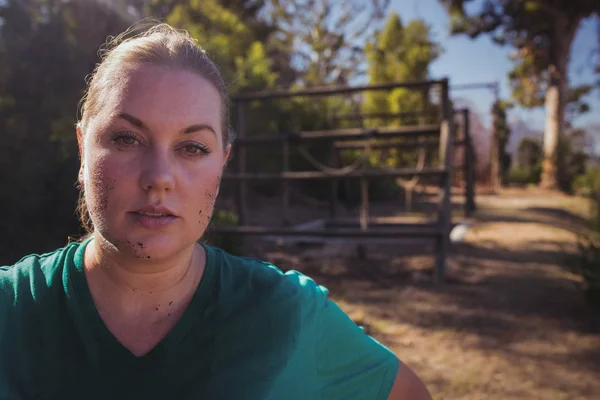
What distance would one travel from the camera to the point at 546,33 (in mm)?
18234

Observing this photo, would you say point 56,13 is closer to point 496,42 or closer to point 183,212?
point 183,212

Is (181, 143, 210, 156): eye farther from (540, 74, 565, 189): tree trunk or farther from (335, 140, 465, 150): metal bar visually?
(540, 74, 565, 189): tree trunk

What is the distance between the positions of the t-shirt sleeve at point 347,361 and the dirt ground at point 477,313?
59.4 inches

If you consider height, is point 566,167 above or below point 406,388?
above

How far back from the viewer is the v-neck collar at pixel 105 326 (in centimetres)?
99

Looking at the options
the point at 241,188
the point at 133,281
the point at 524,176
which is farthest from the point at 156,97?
the point at 524,176

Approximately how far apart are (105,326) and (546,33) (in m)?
20.4

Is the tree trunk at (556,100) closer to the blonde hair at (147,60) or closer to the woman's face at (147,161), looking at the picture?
the blonde hair at (147,60)

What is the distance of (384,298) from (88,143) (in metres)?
3.55

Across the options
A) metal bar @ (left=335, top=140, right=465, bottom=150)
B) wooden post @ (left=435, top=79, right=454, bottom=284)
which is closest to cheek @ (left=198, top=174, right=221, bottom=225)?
wooden post @ (left=435, top=79, right=454, bottom=284)

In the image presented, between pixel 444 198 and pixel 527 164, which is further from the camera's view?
pixel 527 164

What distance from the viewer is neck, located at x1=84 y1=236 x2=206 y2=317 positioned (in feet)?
3.48

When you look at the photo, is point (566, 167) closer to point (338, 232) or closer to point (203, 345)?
point (338, 232)

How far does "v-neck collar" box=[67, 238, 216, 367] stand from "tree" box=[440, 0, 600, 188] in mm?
17622
